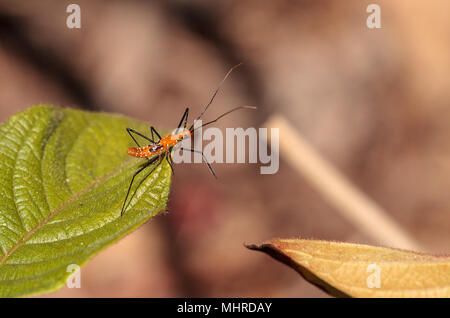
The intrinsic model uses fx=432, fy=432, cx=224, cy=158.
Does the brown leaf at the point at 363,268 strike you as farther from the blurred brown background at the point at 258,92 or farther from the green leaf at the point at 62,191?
the blurred brown background at the point at 258,92

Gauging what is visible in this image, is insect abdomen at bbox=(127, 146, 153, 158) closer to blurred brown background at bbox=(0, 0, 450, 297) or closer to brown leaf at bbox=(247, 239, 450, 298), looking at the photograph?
brown leaf at bbox=(247, 239, 450, 298)

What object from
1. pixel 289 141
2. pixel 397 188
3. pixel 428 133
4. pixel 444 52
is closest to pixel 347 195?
pixel 289 141

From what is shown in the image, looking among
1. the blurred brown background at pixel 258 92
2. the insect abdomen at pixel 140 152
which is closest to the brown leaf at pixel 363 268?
the insect abdomen at pixel 140 152

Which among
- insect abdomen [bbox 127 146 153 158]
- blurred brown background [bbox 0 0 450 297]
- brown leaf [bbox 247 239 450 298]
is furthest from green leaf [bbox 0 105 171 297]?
blurred brown background [bbox 0 0 450 297]

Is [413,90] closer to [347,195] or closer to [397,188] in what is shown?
[397,188]

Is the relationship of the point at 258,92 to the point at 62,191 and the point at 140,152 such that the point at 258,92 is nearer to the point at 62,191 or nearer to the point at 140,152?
the point at 140,152
